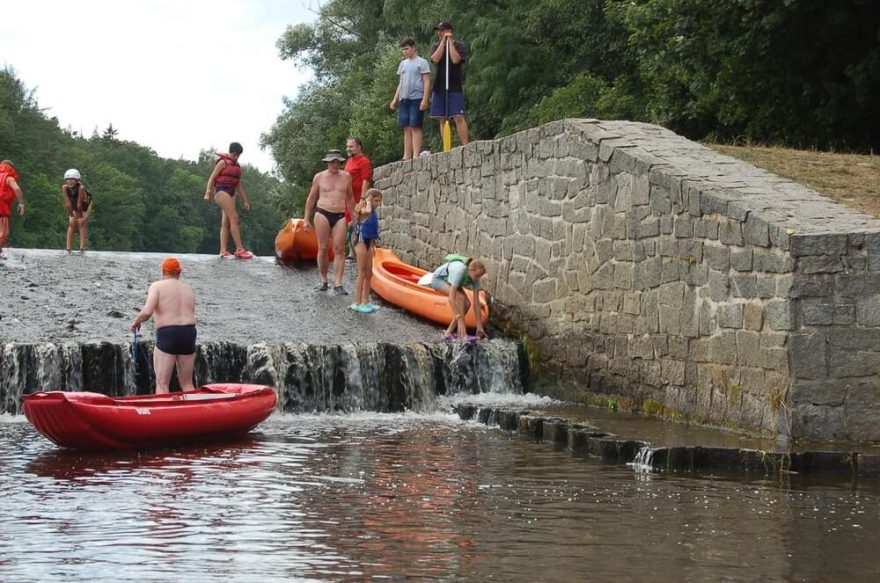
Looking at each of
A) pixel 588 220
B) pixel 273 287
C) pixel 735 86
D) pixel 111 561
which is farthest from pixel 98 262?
pixel 111 561

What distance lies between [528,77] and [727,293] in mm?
20585

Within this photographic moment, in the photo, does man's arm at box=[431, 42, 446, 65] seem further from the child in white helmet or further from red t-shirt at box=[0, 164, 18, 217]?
red t-shirt at box=[0, 164, 18, 217]

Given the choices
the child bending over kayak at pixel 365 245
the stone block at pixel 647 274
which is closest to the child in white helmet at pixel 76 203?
the child bending over kayak at pixel 365 245

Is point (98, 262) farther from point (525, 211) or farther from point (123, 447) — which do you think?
point (123, 447)

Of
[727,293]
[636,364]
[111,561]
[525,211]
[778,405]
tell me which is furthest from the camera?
[525,211]

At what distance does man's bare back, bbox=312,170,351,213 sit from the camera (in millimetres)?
17516

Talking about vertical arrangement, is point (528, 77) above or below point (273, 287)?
above

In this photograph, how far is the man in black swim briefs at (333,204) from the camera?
57.5 ft

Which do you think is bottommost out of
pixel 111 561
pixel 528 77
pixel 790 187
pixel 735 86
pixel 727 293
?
pixel 111 561

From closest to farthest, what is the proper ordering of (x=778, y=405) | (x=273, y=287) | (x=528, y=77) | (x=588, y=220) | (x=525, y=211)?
1. (x=778, y=405)
2. (x=588, y=220)
3. (x=525, y=211)
4. (x=273, y=287)
5. (x=528, y=77)

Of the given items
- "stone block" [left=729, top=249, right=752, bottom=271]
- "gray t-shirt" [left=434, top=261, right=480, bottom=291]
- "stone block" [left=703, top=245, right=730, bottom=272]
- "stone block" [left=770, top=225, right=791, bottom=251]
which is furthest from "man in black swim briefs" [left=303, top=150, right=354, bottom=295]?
"stone block" [left=770, top=225, right=791, bottom=251]

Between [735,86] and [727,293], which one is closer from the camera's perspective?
[727,293]

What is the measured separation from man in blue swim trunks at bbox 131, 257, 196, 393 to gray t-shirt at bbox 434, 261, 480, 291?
434 cm

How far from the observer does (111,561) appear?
6.91 metres
